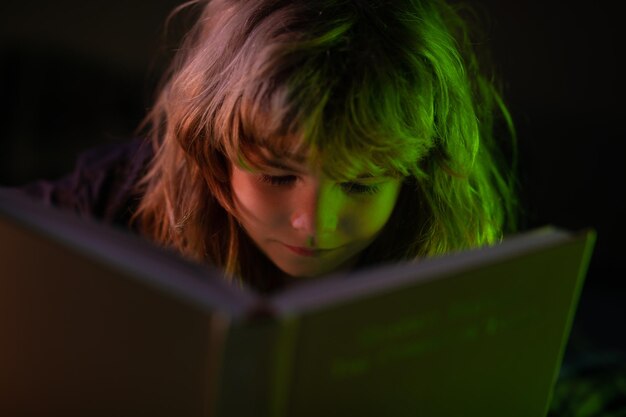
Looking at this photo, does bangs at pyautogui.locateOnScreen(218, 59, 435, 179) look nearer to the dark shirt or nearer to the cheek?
the cheek

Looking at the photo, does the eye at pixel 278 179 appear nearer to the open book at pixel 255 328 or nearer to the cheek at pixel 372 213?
the cheek at pixel 372 213

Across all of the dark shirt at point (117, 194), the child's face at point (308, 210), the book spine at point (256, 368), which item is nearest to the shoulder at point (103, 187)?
the dark shirt at point (117, 194)

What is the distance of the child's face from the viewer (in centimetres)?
83

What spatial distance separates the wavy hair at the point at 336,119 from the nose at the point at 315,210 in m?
0.04

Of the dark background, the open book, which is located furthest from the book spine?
the dark background

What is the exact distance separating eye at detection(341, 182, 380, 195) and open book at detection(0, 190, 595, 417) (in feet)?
0.87

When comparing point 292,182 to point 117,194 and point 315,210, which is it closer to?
point 315,210

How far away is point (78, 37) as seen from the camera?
88.1 inches

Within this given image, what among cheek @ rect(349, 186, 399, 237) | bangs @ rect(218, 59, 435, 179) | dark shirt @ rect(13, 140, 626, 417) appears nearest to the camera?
bangs @ rect(218, 59, 435, 179)

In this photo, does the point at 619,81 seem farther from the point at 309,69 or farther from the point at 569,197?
the point at 309,69

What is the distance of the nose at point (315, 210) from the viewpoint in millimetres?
826

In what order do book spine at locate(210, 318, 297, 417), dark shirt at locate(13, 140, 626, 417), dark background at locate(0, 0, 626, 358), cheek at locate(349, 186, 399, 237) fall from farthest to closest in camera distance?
dark background at locate(0, 0, 626, 358)
dark shirt at locate(13, 140, 626, 417)
cheek at locate(349, 186, 399, 237)
book spine at locate(210, 318, 297, 417)

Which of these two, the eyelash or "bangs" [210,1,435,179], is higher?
"bangs" [210,1,435,179]

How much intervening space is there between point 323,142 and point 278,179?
11cm
